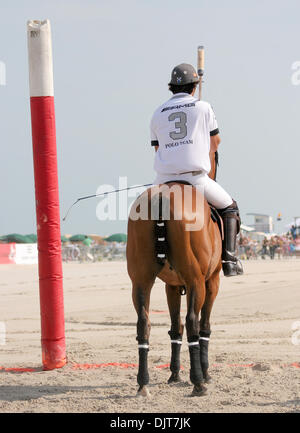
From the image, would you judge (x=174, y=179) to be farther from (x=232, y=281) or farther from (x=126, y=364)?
(x=232, y=281)

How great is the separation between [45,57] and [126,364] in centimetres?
374

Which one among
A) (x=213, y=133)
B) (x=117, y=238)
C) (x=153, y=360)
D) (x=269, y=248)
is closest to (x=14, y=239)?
(x=117, y=238)

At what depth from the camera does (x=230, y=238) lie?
7.95 meters

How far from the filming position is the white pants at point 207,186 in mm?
7516

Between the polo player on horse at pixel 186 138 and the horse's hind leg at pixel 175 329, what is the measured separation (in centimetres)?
86

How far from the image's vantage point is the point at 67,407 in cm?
685

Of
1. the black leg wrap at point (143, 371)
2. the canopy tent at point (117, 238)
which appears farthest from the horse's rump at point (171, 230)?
the canopy tent at point (117, 238)

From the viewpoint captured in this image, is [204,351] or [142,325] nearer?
[142,325]

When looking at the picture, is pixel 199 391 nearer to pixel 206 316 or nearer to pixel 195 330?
pixel 195 330

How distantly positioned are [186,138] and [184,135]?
0.12ft

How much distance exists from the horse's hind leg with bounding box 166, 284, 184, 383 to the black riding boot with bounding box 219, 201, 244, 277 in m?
0.58

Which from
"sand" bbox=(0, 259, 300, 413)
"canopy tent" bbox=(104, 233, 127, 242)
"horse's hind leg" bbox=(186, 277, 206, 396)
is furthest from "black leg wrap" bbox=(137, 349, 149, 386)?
"canopy tent" bbox=(104, 233, 127, 242)

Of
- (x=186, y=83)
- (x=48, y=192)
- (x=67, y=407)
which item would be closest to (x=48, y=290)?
(x=48, y=192)
